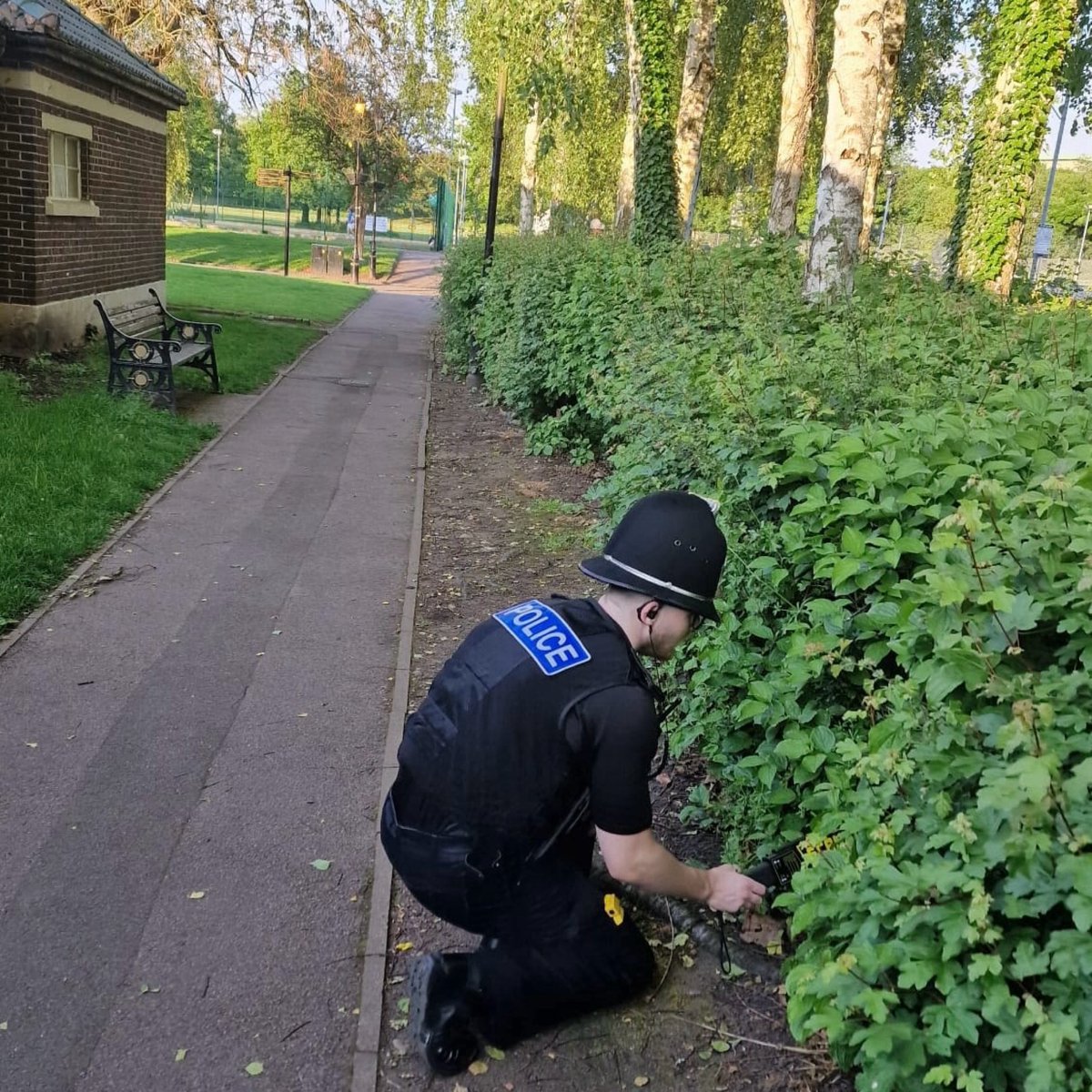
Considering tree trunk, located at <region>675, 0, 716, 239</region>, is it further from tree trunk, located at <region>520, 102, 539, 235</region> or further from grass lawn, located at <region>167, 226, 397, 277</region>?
grass lawn, located at <region>167, 226, 397, 277</region>

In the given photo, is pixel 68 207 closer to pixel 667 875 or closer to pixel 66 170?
pixel 66 170

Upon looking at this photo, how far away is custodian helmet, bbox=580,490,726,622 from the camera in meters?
2.56

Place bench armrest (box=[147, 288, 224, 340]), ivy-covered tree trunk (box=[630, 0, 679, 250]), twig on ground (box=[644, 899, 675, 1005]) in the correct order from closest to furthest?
twig on ground (box=[644, 899, 675, 1005])
bench armrest (box=[147, 288, 224, 340])
ivy-covered tree trunk (box=[630, 0, 679, 250])

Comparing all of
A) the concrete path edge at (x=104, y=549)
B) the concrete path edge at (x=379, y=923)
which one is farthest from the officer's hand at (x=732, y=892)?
the concrete path edge at (x=104, y=549)

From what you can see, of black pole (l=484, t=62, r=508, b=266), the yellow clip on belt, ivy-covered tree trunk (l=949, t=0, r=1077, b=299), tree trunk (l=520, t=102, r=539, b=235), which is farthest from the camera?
tree trunk (l=520, t=102, r=539, b=235)

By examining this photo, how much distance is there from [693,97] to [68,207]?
30.5 ft

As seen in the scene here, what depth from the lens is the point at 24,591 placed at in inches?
241

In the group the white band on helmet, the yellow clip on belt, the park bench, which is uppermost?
the white band on helmet

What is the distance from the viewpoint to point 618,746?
2479mm

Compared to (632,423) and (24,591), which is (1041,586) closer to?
(632,423)

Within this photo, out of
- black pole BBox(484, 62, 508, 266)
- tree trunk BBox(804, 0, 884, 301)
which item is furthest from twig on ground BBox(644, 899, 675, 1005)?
black pole BBox(484, 62, 508, 266)

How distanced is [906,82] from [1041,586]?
28.0 m

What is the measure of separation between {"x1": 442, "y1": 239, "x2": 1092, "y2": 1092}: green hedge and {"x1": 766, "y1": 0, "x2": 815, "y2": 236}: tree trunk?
7401mm

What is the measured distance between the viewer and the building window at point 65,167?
12.9 meters
